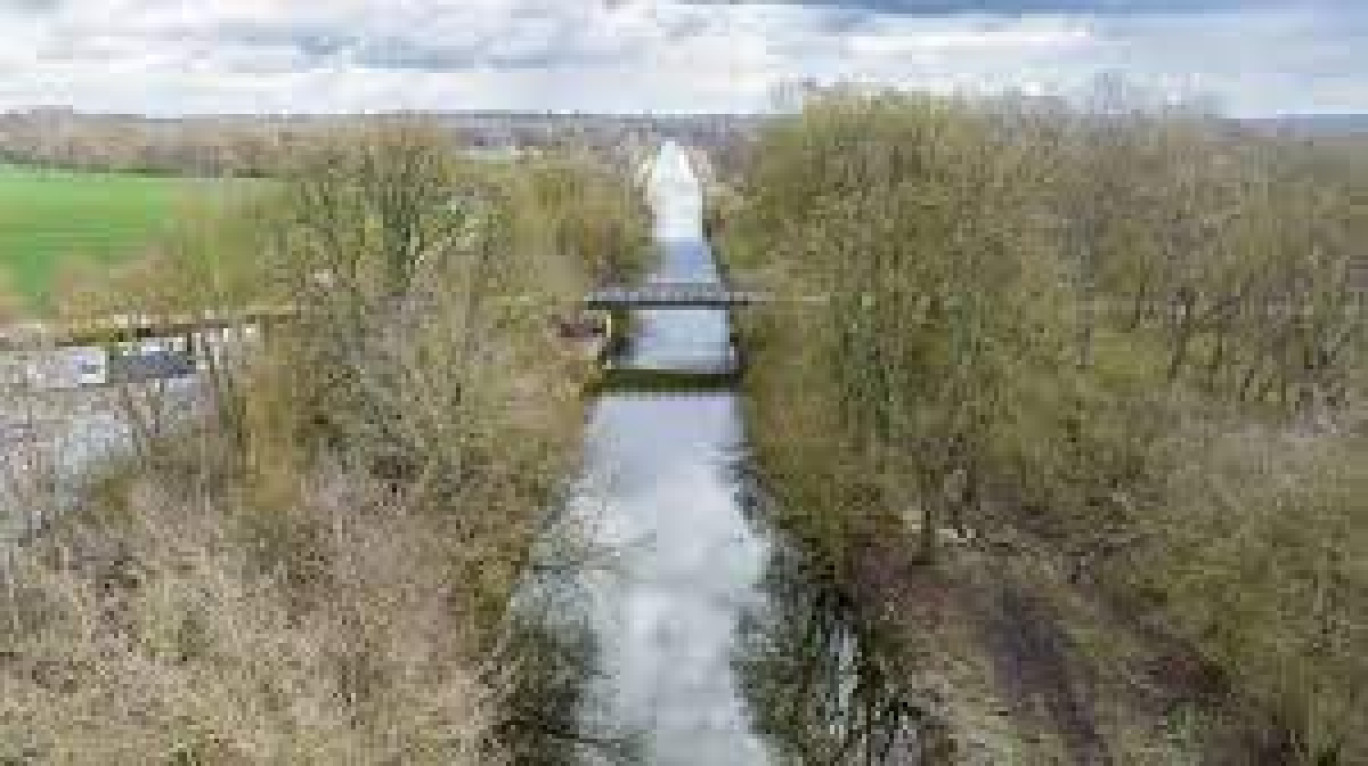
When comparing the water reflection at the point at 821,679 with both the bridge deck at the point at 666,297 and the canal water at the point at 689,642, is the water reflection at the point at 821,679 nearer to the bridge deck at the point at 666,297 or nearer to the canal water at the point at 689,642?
the canal water at the point at 689,642

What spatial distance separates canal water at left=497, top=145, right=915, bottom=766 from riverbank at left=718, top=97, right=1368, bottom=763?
47.4 inches

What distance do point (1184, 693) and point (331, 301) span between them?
21959mm

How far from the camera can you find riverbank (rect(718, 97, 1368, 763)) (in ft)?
82.6

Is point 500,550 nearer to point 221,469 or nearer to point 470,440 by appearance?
point 470,440

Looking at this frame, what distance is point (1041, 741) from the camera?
25.9 m

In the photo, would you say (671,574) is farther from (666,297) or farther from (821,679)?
(666,297)

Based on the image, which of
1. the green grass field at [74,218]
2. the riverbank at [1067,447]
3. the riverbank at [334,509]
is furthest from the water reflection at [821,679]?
the green grass field at [74,218]

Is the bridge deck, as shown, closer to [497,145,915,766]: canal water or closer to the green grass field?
the green grass field

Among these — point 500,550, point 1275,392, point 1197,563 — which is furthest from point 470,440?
point 1275,392

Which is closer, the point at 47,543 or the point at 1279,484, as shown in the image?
the point at 1279,484

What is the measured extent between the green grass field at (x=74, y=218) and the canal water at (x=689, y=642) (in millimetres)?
15843

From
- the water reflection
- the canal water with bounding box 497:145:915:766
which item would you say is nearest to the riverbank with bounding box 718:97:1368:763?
the water reflection

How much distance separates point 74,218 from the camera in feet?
275

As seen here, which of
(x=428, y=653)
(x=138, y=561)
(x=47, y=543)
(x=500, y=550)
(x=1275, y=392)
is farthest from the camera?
(x=1275, y=392)
